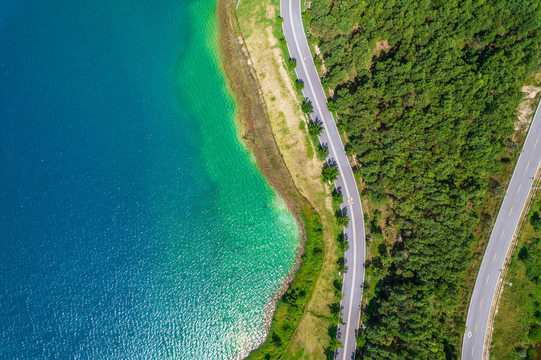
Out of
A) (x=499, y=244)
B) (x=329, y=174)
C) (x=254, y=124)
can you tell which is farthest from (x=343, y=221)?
(x=499, y=244)

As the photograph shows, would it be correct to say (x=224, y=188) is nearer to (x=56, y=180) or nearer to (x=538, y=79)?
(x=56, y=180)

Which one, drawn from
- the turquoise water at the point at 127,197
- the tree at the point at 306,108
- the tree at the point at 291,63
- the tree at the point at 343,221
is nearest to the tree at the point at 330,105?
the tree at the point at 306,108

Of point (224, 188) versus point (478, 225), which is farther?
point (224, 188)

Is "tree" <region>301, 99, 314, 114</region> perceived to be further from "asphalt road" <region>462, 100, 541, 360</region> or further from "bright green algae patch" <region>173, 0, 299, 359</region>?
"asphalt road" <region>462, 100, 541, 360</region>

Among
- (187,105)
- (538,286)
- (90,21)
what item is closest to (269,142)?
(187,105)

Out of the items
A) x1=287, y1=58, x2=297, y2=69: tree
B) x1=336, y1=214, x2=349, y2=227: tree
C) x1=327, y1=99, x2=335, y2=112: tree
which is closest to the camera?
x1=336, y1=214, x2=349, y2=227: tree

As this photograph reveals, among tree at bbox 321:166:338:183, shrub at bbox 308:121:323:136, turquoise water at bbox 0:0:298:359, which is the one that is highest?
shrub at bbox 308:121:323:136

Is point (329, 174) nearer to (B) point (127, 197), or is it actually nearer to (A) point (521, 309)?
(B) point (127, 197)

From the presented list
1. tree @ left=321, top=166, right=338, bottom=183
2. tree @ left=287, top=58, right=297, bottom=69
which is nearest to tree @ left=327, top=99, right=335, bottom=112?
tree @ left=287, top=58, right=297, bottom=69
